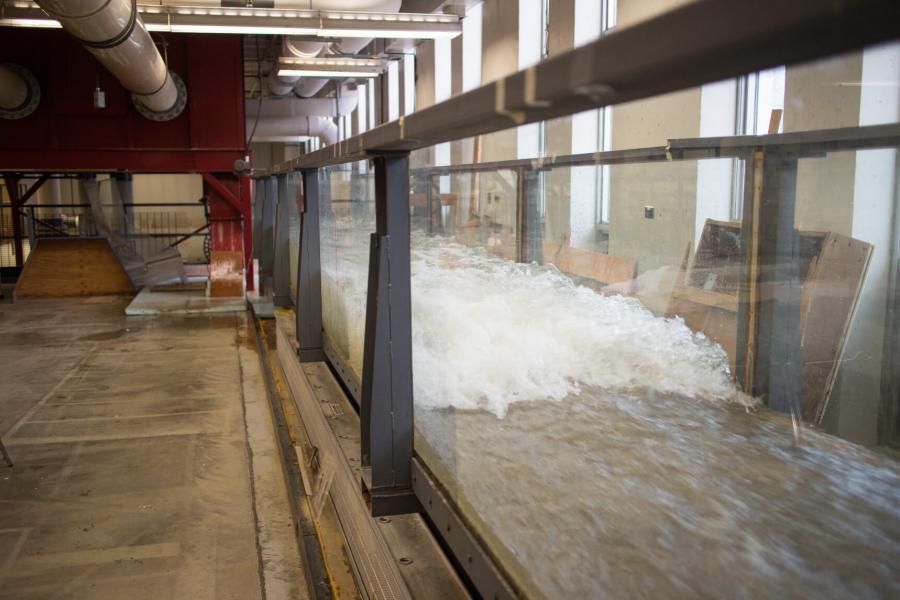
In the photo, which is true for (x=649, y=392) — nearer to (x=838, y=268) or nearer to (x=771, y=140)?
(x=838, y=268)

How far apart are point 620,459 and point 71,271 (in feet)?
34.4

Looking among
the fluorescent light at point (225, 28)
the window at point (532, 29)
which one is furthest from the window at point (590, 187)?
the window at point (532, 29)

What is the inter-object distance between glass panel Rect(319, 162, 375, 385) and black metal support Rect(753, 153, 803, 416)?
1435mm

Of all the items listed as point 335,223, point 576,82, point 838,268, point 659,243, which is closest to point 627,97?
point 576,82

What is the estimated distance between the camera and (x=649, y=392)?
1.56m

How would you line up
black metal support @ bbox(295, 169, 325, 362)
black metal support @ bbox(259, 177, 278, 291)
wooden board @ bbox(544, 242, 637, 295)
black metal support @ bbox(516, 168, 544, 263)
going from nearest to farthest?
wooden board @ bbox(544, 242, 637, 295) < black metal support @ bbox(516, 168, 544, 263) < black metal support @ bbox(295, 169, 325, 362) < black metal support @ bbox(259, 177, 278, 291)

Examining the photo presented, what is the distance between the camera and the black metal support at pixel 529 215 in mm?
1953

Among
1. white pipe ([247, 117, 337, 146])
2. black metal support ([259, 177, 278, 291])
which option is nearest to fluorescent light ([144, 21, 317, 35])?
black metal support ([259, 177, 278, 291])

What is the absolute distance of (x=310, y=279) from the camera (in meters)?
4.43

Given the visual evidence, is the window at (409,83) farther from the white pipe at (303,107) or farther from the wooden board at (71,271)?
the wooden board at (71,271)

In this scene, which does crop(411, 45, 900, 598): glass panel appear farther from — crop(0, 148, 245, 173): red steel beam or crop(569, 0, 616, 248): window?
crop(0, 148, 245, 173): red steel beam

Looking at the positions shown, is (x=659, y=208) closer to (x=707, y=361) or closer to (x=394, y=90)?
(x=707, y=361)

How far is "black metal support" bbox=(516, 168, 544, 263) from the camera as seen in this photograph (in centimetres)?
195

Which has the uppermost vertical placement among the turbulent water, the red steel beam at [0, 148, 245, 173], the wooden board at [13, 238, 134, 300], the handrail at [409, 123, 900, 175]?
the red steel beam at [0, 148, 245, 173]
